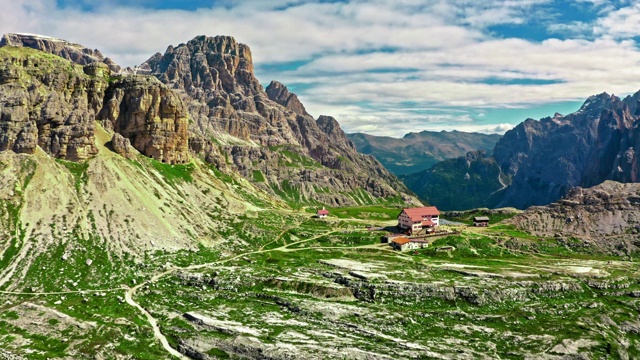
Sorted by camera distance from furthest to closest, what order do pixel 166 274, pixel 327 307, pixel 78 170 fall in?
1. pixel 78 170
2. pixel 166 274
3. pixel 327 307

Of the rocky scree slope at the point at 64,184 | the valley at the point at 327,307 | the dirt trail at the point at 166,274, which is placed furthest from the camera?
the rocky scree slope at the point at 64,184

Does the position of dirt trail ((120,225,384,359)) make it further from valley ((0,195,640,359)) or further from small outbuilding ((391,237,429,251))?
small outbuilding ((391,237,429,251))

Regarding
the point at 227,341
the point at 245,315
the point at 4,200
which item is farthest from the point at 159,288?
the point at 4,200

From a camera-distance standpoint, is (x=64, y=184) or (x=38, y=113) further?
(x=38, y=113)

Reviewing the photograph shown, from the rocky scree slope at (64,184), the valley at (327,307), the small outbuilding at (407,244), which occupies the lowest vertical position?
the valley at (327,307)

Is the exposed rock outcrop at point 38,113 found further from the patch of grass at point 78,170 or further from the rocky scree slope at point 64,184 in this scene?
the patch of grass at point 78,170

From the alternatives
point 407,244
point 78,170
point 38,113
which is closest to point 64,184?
point 78,170

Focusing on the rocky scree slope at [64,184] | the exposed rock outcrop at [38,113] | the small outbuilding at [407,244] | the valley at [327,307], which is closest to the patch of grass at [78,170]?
the rocky scree slope at [64,184]

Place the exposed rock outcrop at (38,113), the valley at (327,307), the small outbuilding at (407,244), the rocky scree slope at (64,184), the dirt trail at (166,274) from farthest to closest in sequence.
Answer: the small outbuilding at (407,244) → the exposed rock outcrop at (38,113) → the rocky scree slope at (64,184) → the dirt trail at (166,274) → the valley at (327,307)

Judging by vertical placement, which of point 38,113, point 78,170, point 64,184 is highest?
point 38,113

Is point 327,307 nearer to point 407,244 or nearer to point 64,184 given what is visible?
→ point 407,244

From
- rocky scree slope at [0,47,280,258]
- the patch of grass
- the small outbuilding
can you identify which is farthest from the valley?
the patch of grass

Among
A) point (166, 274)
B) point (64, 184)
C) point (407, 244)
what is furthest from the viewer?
point (407, 244)

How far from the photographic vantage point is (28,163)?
16688 cm
